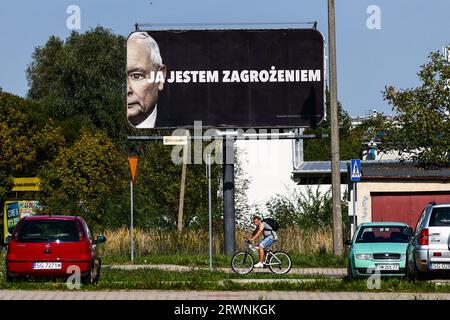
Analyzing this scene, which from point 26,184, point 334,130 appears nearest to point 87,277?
point 334,130

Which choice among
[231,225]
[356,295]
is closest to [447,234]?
[356,295]

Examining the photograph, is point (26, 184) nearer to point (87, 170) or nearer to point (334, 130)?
point (87, 170)

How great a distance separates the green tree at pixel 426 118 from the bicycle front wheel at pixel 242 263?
8.06m

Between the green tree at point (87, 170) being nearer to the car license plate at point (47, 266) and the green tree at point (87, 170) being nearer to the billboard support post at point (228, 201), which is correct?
the billboard support post at point (228, 201)

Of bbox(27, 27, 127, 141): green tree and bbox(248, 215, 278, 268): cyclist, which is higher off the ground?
bbox(27, 27, 127, 141): green tree

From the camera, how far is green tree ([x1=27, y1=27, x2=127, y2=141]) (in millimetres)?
78938

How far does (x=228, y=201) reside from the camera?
116ft

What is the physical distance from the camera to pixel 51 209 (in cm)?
4053

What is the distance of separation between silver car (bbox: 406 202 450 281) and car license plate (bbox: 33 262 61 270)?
22.8ft

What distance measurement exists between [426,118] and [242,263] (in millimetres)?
8598

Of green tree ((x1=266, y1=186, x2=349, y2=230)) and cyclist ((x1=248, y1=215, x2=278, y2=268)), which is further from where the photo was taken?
green tree ((x1=266, y1=186, x2=349, y2=230))

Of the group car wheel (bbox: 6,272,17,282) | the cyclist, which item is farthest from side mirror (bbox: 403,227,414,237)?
car wheel (bbox: 6,272,17,282)

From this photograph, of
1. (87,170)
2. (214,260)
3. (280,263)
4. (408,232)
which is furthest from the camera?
(87,170)

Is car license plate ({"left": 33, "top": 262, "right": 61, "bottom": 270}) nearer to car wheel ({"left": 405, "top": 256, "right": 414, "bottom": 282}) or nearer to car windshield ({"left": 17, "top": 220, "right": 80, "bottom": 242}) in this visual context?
car windshield ({"left": 17, "top": 220, "right": 80, "bottom": 242})
